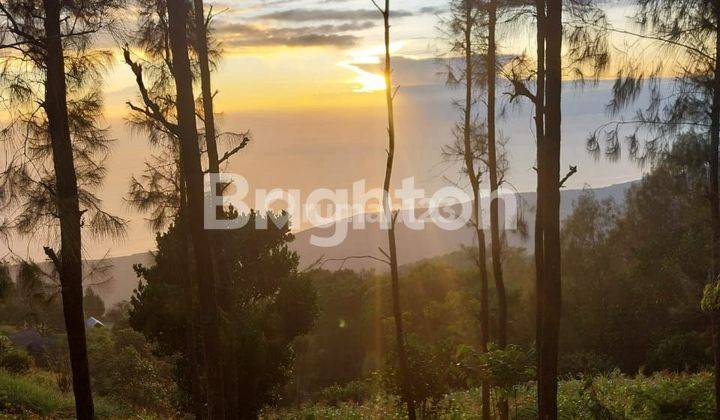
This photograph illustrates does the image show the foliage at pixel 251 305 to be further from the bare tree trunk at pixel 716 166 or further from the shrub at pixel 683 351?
the shrub at pixel 683 351

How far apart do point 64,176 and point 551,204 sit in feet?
25.0

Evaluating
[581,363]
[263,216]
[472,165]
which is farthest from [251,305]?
[581,363]

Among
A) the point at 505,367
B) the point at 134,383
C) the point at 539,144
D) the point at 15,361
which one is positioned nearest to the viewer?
the point at 505,367

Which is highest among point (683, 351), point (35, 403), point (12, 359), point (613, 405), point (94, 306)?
point (613, 405)

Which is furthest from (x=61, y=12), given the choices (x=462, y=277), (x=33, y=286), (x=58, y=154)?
(x=462, y=277)

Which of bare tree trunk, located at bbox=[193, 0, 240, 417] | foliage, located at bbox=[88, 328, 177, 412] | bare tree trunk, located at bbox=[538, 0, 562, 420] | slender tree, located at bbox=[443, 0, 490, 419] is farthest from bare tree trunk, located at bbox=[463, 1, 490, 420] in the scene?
foliage, located at bbox=[88, 328, 177, 412]

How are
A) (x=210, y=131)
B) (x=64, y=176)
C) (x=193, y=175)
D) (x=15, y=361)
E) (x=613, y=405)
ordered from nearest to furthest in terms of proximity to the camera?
1. (x=193, y=175)
2. (x=64, y=176)
3. (x=210, y=131)
4. (x=613, y=405)
5. (x=15, y=361)

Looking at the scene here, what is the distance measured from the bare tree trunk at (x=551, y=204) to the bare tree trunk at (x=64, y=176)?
7191 millimetres

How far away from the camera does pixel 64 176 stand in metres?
10.9

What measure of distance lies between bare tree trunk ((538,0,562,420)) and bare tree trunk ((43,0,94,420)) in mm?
7191

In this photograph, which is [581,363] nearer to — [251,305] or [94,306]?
[251,305]

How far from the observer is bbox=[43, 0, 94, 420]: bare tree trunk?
419 inches

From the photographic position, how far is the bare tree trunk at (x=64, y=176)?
1063 centimetres

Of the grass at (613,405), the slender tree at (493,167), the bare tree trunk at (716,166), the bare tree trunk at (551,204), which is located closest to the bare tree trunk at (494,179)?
the slender tree at (493,167)
